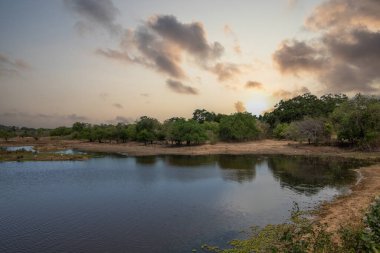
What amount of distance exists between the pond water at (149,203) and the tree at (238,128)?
55.5 metres

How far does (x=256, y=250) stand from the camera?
21.9m

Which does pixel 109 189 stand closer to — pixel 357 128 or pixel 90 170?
pixel 90 170

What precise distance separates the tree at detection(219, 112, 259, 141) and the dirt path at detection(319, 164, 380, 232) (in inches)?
2909

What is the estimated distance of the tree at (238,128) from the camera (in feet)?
396

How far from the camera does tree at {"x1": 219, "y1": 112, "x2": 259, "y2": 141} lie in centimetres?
12081

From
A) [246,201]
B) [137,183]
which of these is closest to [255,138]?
[137,183]

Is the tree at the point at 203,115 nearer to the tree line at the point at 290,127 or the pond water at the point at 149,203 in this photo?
the tree line at the point at 290,127

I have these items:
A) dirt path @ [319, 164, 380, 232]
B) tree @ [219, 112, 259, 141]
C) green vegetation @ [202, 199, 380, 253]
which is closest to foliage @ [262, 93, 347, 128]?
tree @ [219, 112, 259, 141]

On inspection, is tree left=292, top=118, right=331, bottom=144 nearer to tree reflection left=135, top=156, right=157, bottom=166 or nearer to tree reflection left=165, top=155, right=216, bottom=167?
tree reflection left=165, top=155, right=216, bottom=167

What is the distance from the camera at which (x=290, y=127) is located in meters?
108

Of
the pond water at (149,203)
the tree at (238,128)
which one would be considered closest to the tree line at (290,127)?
the tree at (238,128)

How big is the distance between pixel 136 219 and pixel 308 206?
741 inches

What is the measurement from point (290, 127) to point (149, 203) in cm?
8207

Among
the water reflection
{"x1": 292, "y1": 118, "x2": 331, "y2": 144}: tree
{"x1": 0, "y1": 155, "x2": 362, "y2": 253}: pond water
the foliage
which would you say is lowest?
{"x1": 0, "y1": 155, "x2": 362, "y2": 253}: pond water
